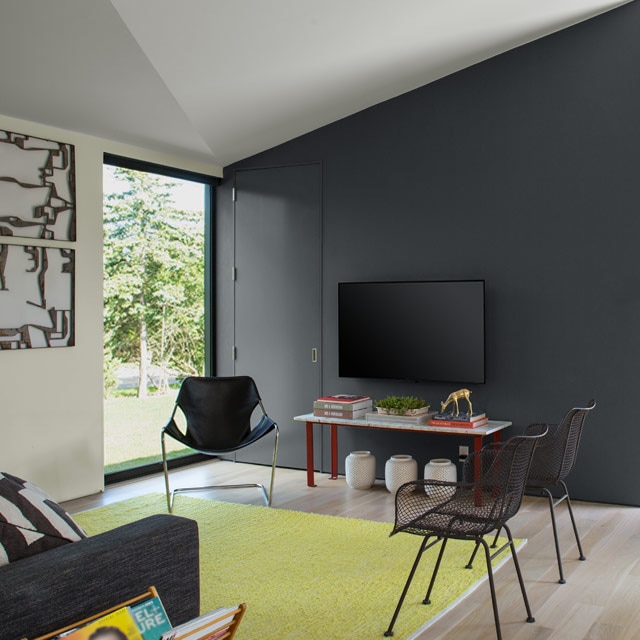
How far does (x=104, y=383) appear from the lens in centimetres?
580

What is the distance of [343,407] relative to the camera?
18.4 feet

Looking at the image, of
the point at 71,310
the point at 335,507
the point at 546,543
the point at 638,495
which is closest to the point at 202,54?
the point at 71,310

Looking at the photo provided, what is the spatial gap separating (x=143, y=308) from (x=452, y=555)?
3.14 m

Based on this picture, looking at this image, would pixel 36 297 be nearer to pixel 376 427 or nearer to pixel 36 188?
pixel 36 188

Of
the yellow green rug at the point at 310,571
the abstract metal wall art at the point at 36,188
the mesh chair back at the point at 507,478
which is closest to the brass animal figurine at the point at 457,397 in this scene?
the yellow green rug at the point at 310,571

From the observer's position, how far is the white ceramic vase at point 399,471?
5.38 meters

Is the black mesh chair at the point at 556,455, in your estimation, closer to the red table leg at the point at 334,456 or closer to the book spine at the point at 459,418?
the book spine at the point at 459,418

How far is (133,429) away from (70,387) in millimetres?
968

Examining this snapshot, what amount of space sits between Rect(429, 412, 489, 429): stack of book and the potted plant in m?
0.11

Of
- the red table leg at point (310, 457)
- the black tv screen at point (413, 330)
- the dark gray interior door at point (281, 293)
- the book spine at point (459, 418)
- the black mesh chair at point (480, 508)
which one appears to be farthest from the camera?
the dark gray interior door at point (281, 293)

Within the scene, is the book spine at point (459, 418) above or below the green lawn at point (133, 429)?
above

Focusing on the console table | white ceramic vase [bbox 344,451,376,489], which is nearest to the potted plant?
the console table

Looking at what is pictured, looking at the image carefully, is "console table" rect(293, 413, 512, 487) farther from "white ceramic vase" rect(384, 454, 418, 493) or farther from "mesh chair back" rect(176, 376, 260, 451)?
"mesh chair back" rect(176, 376, 260, 451)

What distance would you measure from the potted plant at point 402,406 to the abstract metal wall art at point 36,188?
7.66 feet
